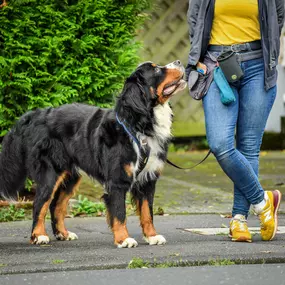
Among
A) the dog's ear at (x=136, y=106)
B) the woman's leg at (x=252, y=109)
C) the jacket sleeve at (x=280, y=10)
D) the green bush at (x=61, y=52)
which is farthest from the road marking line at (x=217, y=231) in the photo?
the green bush at (x=61, y=52)

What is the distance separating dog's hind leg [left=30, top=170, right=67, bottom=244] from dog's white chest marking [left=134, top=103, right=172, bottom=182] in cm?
77

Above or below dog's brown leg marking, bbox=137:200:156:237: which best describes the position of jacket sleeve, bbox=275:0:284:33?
above

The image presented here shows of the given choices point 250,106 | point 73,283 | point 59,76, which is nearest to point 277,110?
point 59,76

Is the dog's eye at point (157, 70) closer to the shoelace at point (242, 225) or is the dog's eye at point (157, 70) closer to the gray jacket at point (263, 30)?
the gray jacket at point (263, 30)

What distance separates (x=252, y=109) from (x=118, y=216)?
4.21ft

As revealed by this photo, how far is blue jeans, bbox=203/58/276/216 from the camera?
632 cm

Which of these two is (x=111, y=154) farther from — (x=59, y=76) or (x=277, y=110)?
(x=277, y=110)

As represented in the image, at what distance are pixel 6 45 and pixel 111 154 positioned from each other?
7.85ft

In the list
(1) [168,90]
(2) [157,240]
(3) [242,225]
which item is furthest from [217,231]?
(1) [168,90]

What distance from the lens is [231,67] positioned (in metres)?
6.27

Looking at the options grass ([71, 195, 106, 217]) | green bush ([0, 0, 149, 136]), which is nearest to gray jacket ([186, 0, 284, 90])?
green bush ([0, 0, 149, 136])

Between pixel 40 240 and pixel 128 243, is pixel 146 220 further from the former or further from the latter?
pixel 40 240

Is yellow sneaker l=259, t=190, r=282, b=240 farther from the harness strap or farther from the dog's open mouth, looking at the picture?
the dog's open mouth

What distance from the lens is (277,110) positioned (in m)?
14.9
